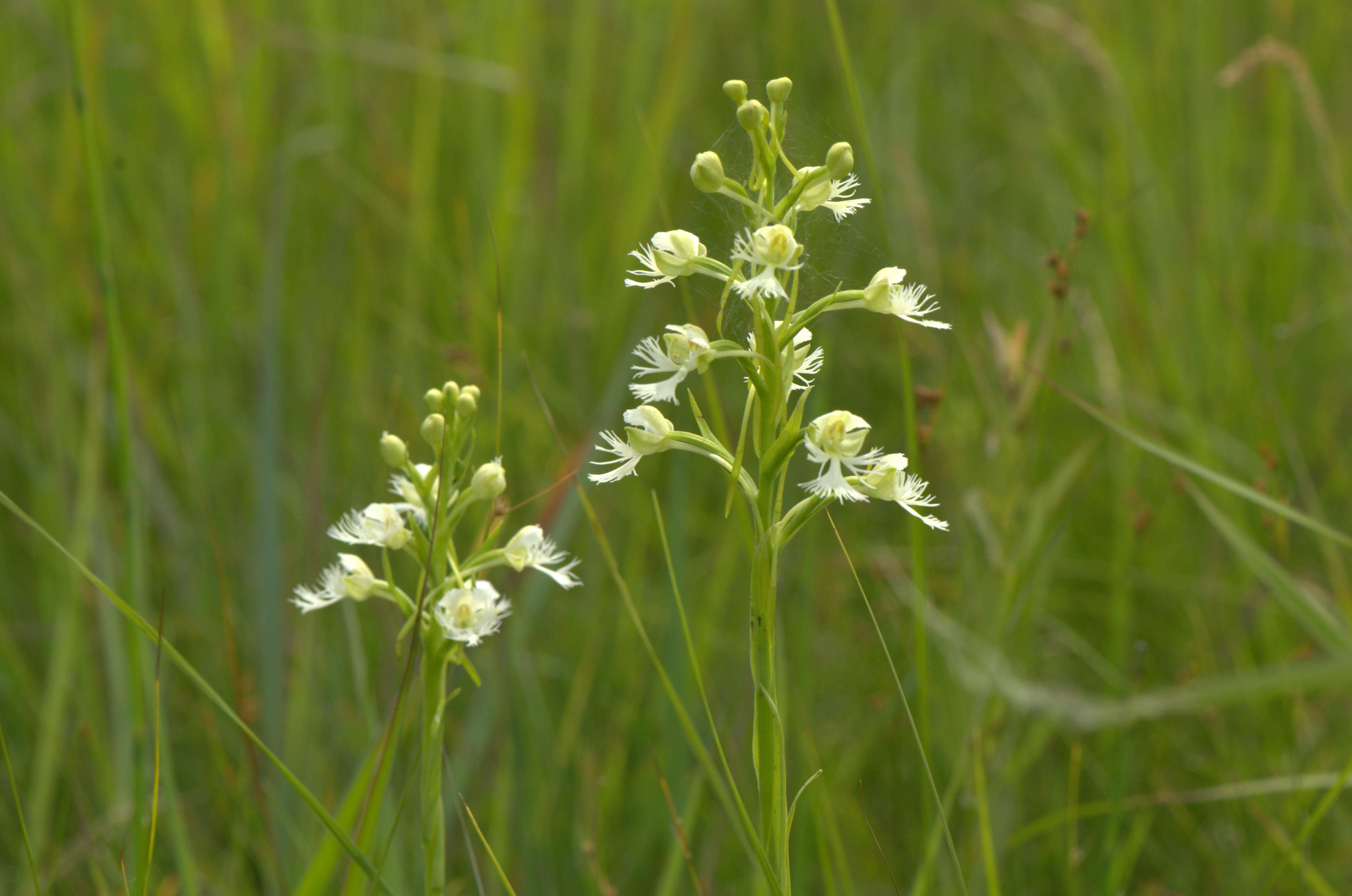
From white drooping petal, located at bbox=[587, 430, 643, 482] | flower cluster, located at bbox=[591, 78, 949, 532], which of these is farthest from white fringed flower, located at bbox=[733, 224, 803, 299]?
white drooping petal, located at bbox=[587, 430, 643, 482]

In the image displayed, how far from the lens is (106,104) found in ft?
14.0

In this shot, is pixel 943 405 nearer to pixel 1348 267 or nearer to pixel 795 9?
pixel 1348 267

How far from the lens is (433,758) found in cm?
140

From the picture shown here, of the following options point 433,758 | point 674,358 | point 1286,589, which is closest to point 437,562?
point 433,758

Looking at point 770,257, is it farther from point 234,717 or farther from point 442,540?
point 234,717

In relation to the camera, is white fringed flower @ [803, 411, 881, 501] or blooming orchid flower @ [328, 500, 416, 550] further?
blooming orchid flower @ [328, 500, 416, 550]

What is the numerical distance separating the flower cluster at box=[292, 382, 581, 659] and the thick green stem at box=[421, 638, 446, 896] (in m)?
0.02

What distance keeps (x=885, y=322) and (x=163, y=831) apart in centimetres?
289

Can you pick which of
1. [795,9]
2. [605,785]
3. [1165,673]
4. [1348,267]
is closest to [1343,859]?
[1165,673]

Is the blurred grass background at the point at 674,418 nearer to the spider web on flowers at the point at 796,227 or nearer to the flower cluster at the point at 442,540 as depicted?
the spider web on flowers at the point at 796,227

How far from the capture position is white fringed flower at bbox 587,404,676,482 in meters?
1.48

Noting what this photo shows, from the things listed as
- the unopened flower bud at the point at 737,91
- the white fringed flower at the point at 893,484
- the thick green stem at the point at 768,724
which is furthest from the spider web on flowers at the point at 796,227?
the thick green stem at the point at 768,724

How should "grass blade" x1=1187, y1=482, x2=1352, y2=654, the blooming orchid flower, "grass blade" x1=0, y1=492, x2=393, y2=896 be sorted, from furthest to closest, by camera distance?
1. "grass blade" x1=1187, y1=482, x2=1352, y2=654
2. the blooming orchid flower
3. "grass blade" x1=0, y1=492, x2=393, y2=896

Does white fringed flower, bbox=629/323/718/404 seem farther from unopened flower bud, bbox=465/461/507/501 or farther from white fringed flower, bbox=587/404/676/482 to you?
unopened flower bud, bbox=465/461/507/501
